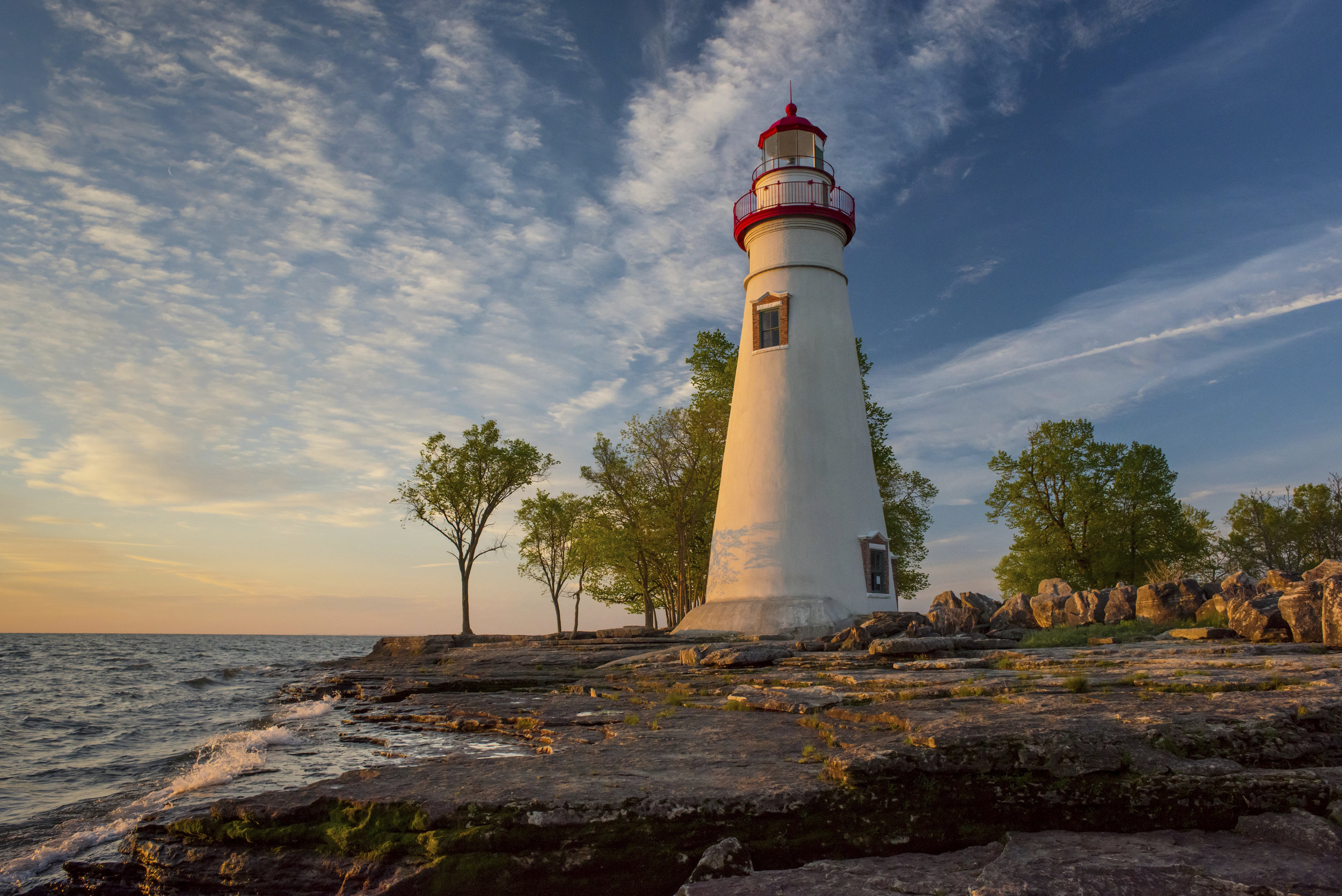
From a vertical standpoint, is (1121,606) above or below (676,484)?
below

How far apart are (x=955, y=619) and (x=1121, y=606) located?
4317mm

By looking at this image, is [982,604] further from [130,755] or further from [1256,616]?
[130,755]

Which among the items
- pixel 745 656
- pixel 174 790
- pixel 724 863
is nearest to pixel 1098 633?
pixel 745 656

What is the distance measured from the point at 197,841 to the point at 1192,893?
5.75 meters

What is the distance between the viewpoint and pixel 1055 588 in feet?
76.9

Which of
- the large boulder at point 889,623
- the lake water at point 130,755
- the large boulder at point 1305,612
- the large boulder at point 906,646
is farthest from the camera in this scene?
the large boulder at point 889,623

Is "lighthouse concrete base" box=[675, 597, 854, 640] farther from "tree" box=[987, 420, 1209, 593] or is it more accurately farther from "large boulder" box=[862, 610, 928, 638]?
"tree" box=[987, 420, 1209, 593]

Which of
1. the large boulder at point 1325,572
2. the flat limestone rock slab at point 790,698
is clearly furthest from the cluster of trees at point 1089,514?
the flat limestone rock slab at point 790,698

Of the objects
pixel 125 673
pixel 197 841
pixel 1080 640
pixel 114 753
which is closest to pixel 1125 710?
pixel 197 841

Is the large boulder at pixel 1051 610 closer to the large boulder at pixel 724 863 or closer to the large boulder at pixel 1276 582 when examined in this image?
the large boulder at pixel 1276 582

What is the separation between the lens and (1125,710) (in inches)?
231

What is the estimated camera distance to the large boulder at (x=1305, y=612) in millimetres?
12375

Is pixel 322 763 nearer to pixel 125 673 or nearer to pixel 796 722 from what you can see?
pixel 796 722

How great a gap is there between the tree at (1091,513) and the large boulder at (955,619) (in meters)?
19.5
